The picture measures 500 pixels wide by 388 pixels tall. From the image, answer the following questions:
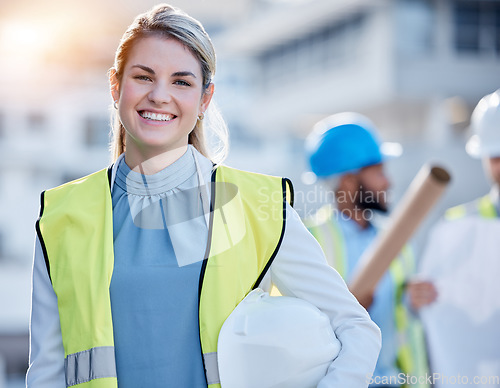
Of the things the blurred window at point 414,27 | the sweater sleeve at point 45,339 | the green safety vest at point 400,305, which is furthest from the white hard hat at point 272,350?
the blurred window at point 414,27

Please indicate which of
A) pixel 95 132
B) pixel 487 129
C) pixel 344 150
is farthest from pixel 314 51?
pixel 487 129

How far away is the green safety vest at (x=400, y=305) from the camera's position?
405 centimetres

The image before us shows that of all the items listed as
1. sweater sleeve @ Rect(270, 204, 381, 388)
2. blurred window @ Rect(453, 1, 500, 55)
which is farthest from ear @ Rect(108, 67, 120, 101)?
blurred window @ Rect(453, 1, 500, 55)

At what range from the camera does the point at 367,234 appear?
169 inches

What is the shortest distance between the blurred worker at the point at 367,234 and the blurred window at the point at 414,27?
55.3ft

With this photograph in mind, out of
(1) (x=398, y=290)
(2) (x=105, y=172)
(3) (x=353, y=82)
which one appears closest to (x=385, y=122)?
(3) (x=353, y=82)

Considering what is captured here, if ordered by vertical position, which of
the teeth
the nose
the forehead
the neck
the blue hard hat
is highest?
the blue hard hat

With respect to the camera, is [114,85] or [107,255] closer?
[107,255]

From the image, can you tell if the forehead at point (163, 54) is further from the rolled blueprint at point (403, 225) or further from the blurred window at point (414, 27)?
the blurred window at point (414, 27)

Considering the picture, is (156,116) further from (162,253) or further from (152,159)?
(162,253)

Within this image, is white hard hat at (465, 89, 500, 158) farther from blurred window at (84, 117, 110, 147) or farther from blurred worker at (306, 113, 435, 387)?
blurred window at (84, 117, 110, 147)

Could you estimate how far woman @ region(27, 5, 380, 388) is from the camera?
1972 mm

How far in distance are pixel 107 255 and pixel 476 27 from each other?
829 inches

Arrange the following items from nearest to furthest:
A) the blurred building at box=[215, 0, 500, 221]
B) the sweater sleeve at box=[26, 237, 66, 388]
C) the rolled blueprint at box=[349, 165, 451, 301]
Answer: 1. the sweater sleeve at box=[26, 237, 66, 388]
2. the rolled blueprint at box=[349, 165, 451, 301]
3. the blurred building at box=[215, 0, 500, 221]
